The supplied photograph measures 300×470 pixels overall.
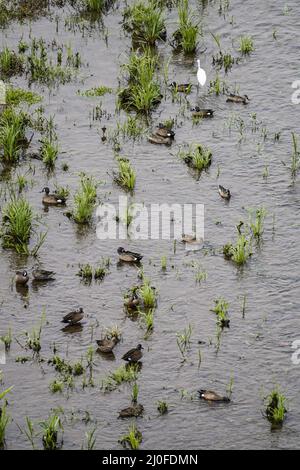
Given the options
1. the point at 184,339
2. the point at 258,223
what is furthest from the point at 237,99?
the point at 184,339

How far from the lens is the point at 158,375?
1470 cm

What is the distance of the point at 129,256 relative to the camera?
1689 cm

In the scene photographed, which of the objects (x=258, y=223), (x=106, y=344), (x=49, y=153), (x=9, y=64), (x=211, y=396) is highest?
(x=9, y=64)

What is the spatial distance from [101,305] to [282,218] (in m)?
3.71

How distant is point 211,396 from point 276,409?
92 centimetres

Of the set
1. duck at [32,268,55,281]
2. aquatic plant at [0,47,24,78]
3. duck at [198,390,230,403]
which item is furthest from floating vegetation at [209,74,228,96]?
duck at [198,390,230,403]

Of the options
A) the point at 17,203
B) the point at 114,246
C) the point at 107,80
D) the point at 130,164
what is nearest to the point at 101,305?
the point at 114,246

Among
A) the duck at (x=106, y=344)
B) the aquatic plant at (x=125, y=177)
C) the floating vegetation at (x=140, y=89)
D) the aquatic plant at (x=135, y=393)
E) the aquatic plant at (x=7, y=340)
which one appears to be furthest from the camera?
the floating vegetation at (x=140, y=89)

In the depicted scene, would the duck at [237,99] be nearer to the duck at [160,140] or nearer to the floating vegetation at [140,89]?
the floating vegetation at [140,89]

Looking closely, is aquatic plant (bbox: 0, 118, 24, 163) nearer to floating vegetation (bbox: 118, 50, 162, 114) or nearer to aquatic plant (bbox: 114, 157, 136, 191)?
aquatic plant (bbox: 114, 157, 136, 191)

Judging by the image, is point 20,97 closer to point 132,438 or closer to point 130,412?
point 130,412

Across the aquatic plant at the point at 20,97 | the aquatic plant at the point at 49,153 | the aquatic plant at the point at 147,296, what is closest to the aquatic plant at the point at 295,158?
the aquatic plant at the point at 49,153

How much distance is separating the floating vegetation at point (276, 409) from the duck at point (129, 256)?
12.3ft

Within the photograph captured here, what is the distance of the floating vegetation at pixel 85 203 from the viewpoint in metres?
17.8
